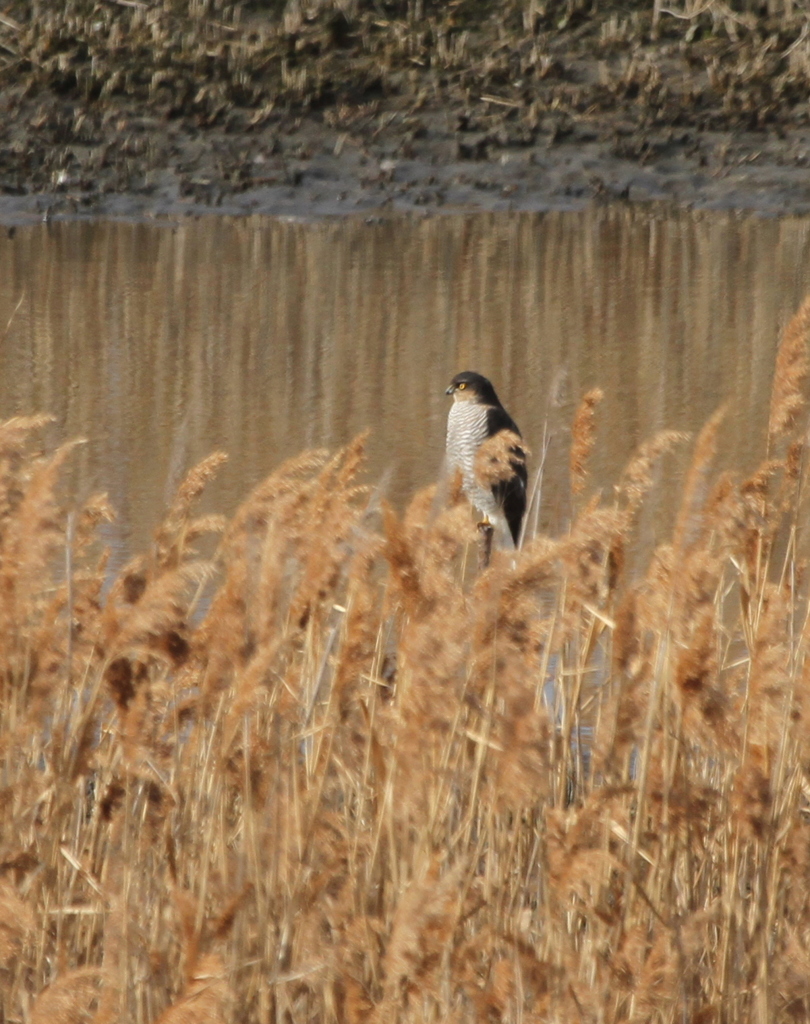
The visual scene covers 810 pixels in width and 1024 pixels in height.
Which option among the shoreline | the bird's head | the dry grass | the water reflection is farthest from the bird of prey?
the shoreline

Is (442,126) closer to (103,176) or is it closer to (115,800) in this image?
(103,176)

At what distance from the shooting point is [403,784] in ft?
7.14

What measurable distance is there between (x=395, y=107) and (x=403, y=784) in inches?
567

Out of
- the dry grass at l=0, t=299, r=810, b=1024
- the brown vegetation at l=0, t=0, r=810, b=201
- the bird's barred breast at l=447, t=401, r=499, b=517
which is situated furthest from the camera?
the brown vegetation at l=0, t=0, r=810, b=201

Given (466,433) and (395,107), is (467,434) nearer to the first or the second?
(466,433)

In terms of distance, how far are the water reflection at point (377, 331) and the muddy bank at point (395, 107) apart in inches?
13.9

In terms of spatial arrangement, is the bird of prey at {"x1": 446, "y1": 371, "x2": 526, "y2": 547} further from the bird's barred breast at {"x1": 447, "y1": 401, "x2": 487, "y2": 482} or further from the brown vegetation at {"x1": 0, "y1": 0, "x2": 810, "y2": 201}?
the brown vegetation at {"x1": 0, "y1": 0, "x2": 810, "y2": 201}

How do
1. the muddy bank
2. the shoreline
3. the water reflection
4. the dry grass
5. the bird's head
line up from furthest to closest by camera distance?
the muddy bank → the shoreline → the water reflection → the bird's head → the dry grass

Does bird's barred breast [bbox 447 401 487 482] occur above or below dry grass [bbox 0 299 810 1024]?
above

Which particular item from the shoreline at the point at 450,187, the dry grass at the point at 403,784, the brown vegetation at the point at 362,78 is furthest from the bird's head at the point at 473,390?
the brown vegetation at the point at 362,78

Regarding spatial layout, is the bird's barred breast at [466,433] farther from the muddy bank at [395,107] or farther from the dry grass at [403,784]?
the muddy bank at [395,107]

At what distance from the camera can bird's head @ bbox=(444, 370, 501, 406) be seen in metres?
5.91

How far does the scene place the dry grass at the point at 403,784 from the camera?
2143mm

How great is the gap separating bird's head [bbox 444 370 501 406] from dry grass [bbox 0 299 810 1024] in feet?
9.82
